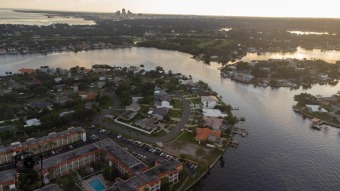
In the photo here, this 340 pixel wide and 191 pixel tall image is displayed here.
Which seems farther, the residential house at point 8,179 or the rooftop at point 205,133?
the rooftop at point 205,133

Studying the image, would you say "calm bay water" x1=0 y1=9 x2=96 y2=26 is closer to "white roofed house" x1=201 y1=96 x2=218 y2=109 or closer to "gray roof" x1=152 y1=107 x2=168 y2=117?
"gray roof" x1=152 y1=107 x2=168 y2=117

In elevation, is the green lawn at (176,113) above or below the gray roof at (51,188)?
above

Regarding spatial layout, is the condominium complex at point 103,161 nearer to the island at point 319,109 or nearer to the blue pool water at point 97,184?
the blue pool water at point 97,184

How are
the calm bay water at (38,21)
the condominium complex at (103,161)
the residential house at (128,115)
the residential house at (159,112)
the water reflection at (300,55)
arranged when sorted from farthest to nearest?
the calm bay water at (38,21) < the water reflection at (300,55) < the residential house at (159,112) < the residential house at (128,115) < the condominium complex at (103,161)

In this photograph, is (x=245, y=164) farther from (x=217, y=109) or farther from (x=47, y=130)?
(x=47, y=130)

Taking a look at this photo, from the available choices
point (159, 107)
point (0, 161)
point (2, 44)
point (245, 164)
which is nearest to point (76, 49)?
point (2, 44)

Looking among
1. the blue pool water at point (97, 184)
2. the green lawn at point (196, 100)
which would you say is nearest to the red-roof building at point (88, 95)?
the green lawn at point (196, 100)

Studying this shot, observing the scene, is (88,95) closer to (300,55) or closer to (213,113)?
(213,113)
